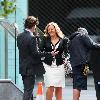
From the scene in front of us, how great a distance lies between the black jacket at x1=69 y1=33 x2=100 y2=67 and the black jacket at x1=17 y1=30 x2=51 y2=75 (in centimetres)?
55

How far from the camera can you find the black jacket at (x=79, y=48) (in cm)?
966

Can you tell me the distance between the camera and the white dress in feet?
32.1

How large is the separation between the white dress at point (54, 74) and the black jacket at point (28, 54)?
29cm

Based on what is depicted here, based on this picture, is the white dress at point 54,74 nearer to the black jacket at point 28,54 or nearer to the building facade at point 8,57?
the black jacket at point 28,54

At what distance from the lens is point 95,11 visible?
1617 cm

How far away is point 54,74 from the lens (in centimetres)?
978

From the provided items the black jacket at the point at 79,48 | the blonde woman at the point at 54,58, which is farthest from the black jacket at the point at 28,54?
the black jacket at the point at 79,48

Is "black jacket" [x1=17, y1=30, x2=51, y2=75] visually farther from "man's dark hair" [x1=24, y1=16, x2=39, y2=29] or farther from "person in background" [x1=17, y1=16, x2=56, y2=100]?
"man's dark hair" [x1=24, y1=16, x2=39, y2=29]

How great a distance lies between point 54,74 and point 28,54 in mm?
667

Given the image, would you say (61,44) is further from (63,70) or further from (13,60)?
(13,60)

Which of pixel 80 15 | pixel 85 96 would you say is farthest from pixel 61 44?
pixel 80 15

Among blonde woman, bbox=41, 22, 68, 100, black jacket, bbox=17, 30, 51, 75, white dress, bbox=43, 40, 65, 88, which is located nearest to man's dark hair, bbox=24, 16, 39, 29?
black jacket, bbox=17, 30, 51, 75

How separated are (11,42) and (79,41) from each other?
2178 millimetres

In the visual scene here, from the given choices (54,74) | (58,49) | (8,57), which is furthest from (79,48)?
(8,57)
